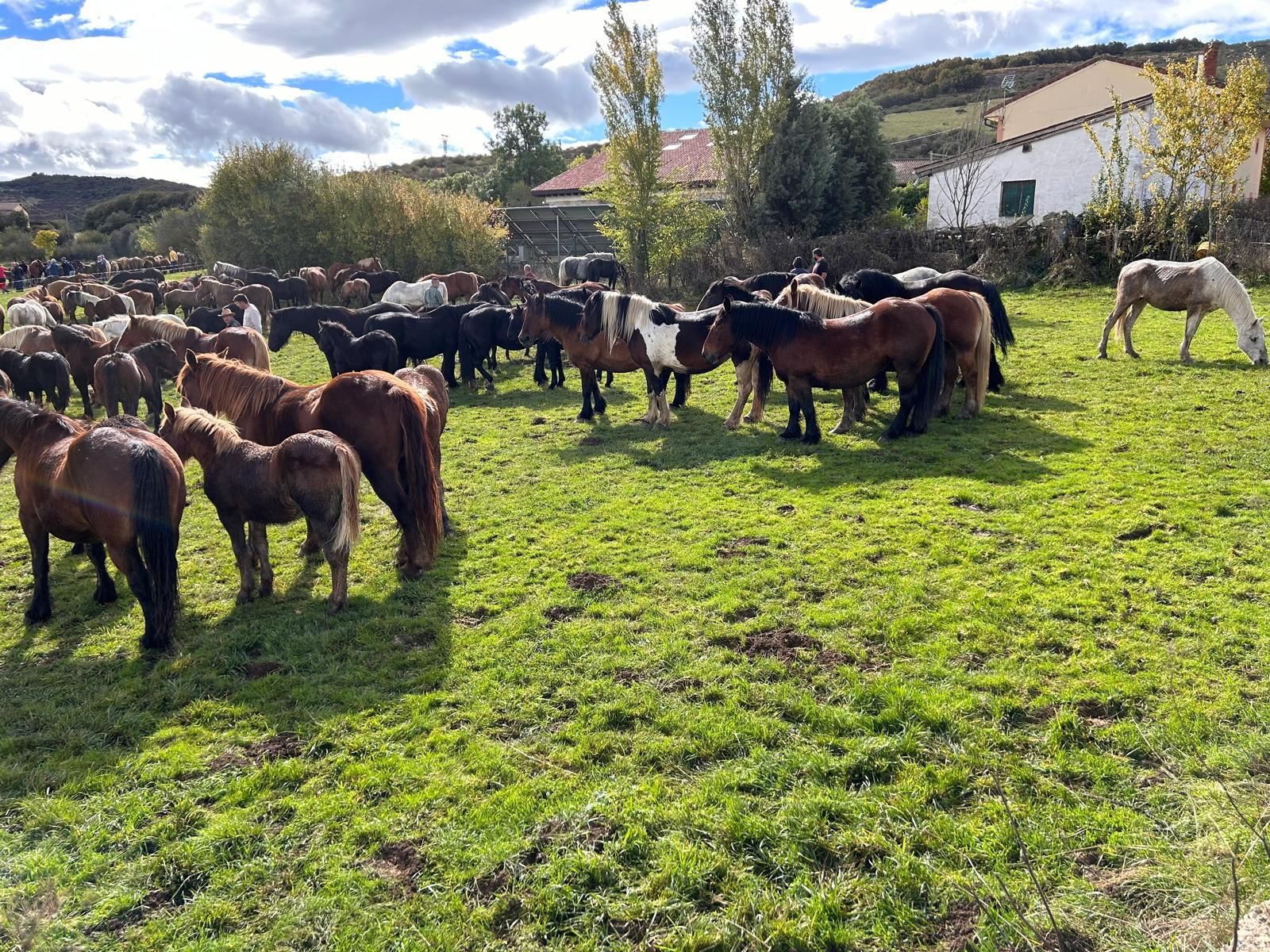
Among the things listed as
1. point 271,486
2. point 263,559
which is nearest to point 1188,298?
point 271,486

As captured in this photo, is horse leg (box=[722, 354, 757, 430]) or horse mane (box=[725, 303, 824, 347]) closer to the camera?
horse mane (box=[725, 303, 824, 347])

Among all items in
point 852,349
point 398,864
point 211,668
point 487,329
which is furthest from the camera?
point 487,329

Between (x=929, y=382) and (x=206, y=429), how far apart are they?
24.0ft

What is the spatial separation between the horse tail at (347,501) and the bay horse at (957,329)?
5718mm

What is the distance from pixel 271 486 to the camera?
5.19 m

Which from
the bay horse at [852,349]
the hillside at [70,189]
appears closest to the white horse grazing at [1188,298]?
the bay horse at [852,349]

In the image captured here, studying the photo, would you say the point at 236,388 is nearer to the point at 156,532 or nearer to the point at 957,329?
the point at 156,532

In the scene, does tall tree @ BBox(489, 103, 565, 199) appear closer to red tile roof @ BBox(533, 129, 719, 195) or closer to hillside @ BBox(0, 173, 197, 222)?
red tile roof @ BBox(533, 129, 719, 195)

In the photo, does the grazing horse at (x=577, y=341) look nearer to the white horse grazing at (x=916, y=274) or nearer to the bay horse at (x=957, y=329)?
the bay horse at (x=957, y=329)

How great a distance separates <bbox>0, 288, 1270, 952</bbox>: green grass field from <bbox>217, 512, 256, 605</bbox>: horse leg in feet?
0.71

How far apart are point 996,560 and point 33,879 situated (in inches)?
228

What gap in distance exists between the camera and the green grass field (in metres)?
2.73

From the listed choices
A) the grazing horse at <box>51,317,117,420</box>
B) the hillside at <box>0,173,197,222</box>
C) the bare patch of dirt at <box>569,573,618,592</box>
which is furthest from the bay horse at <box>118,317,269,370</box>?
the hillside at <box>0,173,197,222</box>

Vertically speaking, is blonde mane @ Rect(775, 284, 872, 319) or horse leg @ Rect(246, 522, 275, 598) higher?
blonde mane @ Rect(775, 284, 872, 319)
